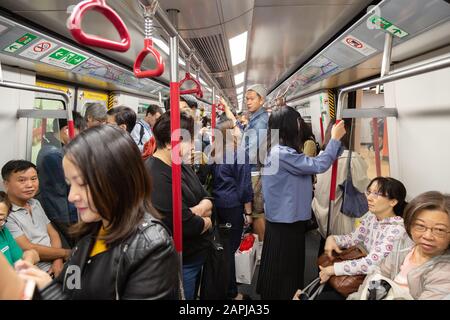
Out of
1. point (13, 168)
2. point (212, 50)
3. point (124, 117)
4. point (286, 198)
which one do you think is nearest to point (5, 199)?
point (13, 168)

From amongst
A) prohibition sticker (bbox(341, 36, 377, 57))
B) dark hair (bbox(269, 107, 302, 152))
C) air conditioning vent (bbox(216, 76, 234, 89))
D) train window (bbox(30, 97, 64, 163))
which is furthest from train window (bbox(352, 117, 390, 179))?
air conditioning vent (bbox(216, 76, 234, 89))

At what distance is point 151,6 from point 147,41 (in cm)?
18

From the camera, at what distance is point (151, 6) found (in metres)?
1.21

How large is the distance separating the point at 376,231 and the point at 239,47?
260 centimetres

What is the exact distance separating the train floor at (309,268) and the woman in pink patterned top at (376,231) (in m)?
1.19

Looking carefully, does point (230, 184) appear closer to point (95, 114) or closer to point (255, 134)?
point (255, 134)

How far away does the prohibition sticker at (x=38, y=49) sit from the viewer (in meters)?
2.65

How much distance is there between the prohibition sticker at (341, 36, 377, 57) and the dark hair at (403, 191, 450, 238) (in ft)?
5.84

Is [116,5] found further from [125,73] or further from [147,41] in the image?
[125,73]

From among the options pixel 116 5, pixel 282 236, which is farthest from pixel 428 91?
pixel 116 5

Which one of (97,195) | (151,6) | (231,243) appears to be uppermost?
(151,6)

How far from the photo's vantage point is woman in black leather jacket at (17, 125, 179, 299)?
3.07 ft

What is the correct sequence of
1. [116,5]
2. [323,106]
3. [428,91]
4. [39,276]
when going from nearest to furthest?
[39,276] < [116,5] < [428,91] < [323,106]

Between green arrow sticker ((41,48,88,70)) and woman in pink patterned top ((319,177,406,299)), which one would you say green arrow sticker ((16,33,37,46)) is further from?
woman in pink patterned top ((319,177,406,299))
